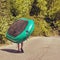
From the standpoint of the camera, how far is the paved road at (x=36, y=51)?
10.4m

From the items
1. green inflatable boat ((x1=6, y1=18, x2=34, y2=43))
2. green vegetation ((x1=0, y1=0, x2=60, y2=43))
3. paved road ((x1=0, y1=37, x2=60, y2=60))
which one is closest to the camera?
paved road ((x1=0, y1=37, x2=60, y2=60))

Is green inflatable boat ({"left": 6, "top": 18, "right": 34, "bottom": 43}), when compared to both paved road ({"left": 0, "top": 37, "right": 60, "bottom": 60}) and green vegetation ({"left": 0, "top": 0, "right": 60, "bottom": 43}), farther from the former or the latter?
green vegetation ({"left": 0, "top": 0, "right": 60, "bottom": 43})

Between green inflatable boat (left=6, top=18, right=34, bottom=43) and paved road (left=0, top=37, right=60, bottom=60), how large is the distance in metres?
0.52

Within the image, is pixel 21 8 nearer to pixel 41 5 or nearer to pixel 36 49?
pixel 41 5

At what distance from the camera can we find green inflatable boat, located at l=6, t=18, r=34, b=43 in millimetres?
10492

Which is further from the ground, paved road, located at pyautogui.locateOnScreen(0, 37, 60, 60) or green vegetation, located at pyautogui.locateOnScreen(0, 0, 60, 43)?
green vegetation, located at pyautogui.locateOnScreen(0, 0, 60, 43)

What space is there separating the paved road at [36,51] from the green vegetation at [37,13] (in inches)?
61.0

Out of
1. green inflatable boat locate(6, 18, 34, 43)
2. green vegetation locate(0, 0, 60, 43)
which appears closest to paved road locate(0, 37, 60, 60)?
green inflatable boat locate(6, 18, 34, 43)

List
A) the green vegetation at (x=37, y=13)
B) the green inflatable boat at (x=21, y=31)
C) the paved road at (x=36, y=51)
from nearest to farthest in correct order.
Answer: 1. the paved road at (x=36, y=51)
2. the green inflatable boat at (x=21, y=31)
3. the green vegetation at (x=37, y=13)

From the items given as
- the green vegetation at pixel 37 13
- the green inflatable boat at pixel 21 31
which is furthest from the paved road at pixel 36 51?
the green vegetation at pixel 37 13

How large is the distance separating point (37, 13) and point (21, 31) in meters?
5.92

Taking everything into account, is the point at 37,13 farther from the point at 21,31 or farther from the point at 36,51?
the point at 21,31

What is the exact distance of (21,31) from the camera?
10.6 m

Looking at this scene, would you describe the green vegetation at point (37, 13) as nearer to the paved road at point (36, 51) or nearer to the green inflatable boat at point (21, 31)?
the paved road at point (36, 51)
